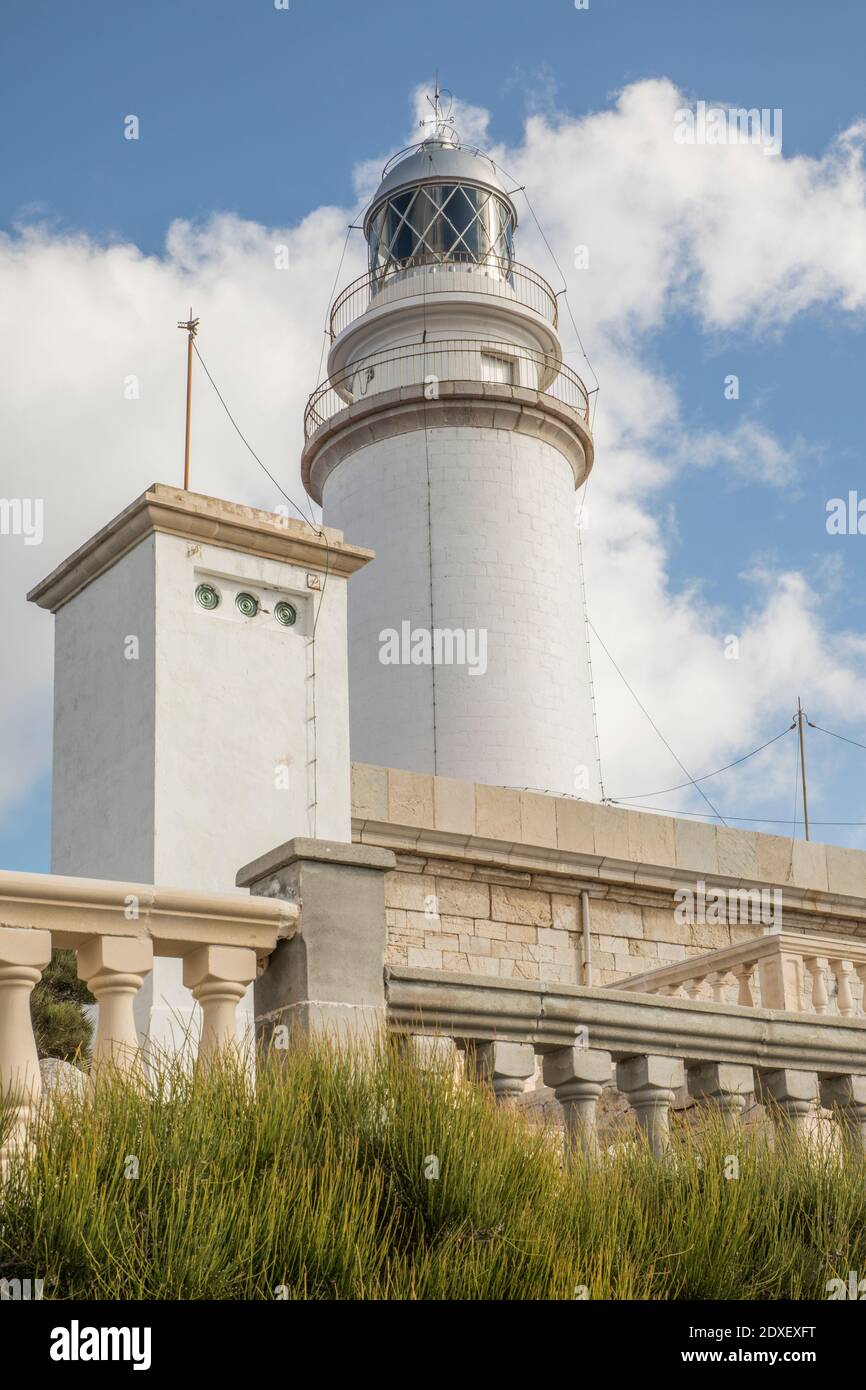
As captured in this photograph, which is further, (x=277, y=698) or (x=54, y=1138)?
(x=277, y=698)

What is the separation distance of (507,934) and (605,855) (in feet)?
3.17

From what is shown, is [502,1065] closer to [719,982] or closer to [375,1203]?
[375,1203]

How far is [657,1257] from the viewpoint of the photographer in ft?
13.8

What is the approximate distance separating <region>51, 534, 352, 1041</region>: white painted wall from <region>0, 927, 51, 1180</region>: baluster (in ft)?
19.8

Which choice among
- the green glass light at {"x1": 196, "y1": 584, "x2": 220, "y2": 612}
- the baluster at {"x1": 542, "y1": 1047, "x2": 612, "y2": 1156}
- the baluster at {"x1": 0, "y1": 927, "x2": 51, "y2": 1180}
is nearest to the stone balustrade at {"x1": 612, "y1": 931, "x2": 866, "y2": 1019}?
the green glass light at {"x1": 196, "y1": 584, "x2": 220, "y2": 612}

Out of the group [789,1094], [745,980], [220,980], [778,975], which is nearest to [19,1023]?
[220,980]

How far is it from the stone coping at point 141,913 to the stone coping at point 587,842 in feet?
19.5

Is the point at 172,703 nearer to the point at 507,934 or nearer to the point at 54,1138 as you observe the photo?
the point at 507,934

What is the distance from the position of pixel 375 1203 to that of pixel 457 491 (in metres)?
17.4

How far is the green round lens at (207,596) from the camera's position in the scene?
1133 cm

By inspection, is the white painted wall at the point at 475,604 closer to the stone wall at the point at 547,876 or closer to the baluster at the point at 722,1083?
the stone wall at the point at 547,876

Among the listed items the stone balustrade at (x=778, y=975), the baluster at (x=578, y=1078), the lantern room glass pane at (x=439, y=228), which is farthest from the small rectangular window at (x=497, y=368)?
the baluster at (x=578, y=1078)

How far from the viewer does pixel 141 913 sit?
4.54 meters

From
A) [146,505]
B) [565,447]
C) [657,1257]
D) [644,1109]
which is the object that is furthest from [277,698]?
[565,447]
